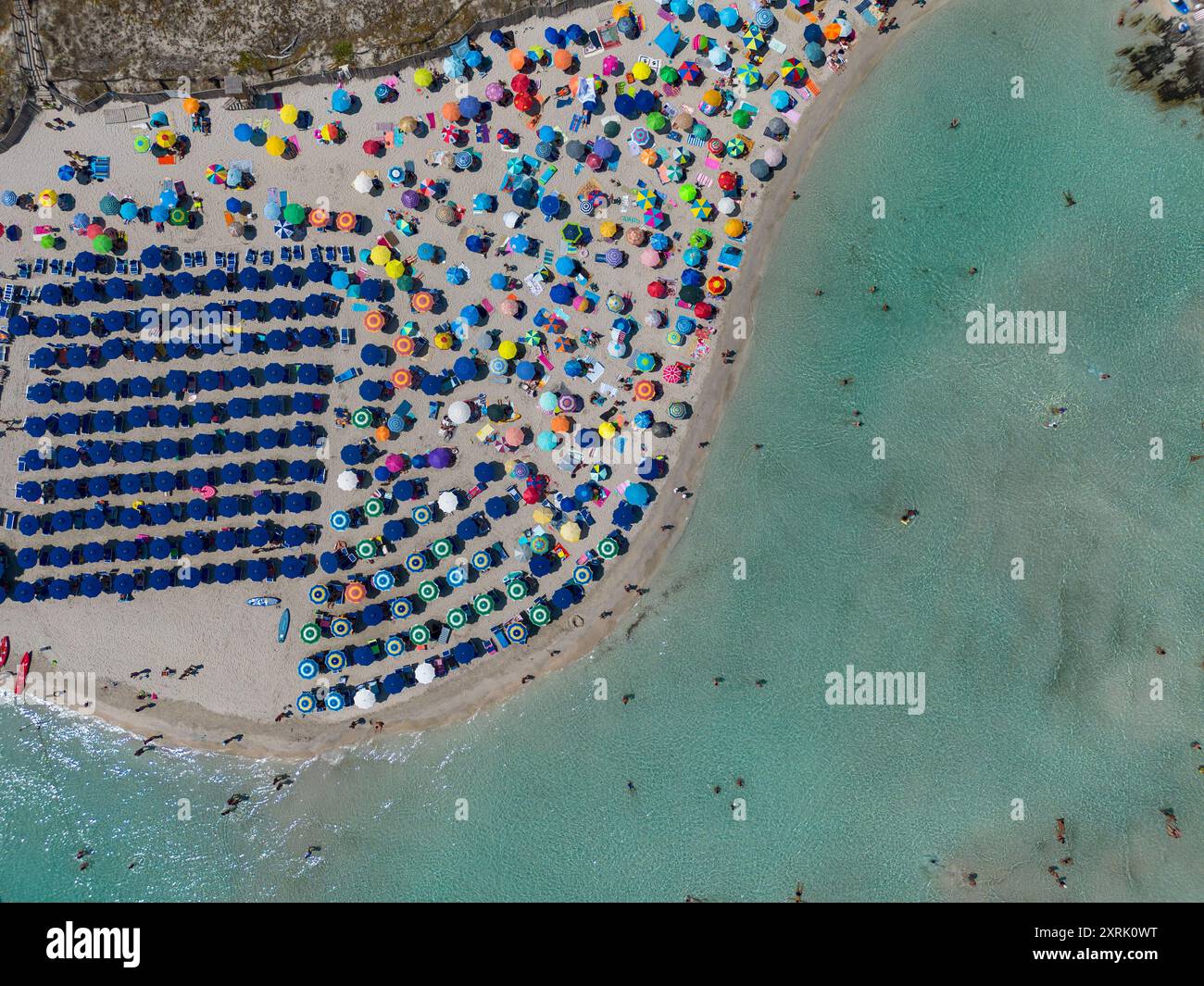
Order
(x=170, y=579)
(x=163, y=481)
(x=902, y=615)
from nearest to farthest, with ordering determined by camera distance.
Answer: (x=163, y=481) → (x=902, y=615) → (x=170, y=579)

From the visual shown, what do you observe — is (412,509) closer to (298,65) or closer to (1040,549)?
(298,65)

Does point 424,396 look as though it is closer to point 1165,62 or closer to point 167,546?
point 167,546

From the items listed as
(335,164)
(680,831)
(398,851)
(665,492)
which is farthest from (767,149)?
(398,851)

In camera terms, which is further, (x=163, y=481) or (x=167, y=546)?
(x=167, y=546)

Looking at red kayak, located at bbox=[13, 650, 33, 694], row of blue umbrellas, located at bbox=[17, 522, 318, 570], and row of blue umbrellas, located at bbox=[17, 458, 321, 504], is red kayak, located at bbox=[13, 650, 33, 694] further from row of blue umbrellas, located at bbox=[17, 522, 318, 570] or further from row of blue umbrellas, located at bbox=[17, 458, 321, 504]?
row of blue umbrellas, located at bbox=[17, 458, 321, 504]

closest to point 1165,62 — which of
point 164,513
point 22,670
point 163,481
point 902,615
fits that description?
point 902,615

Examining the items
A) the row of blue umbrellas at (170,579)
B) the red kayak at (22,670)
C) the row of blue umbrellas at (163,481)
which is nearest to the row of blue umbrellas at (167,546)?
the row of blue umbrellas at (170,579)

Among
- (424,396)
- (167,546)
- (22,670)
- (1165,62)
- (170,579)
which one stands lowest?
(22,670)
